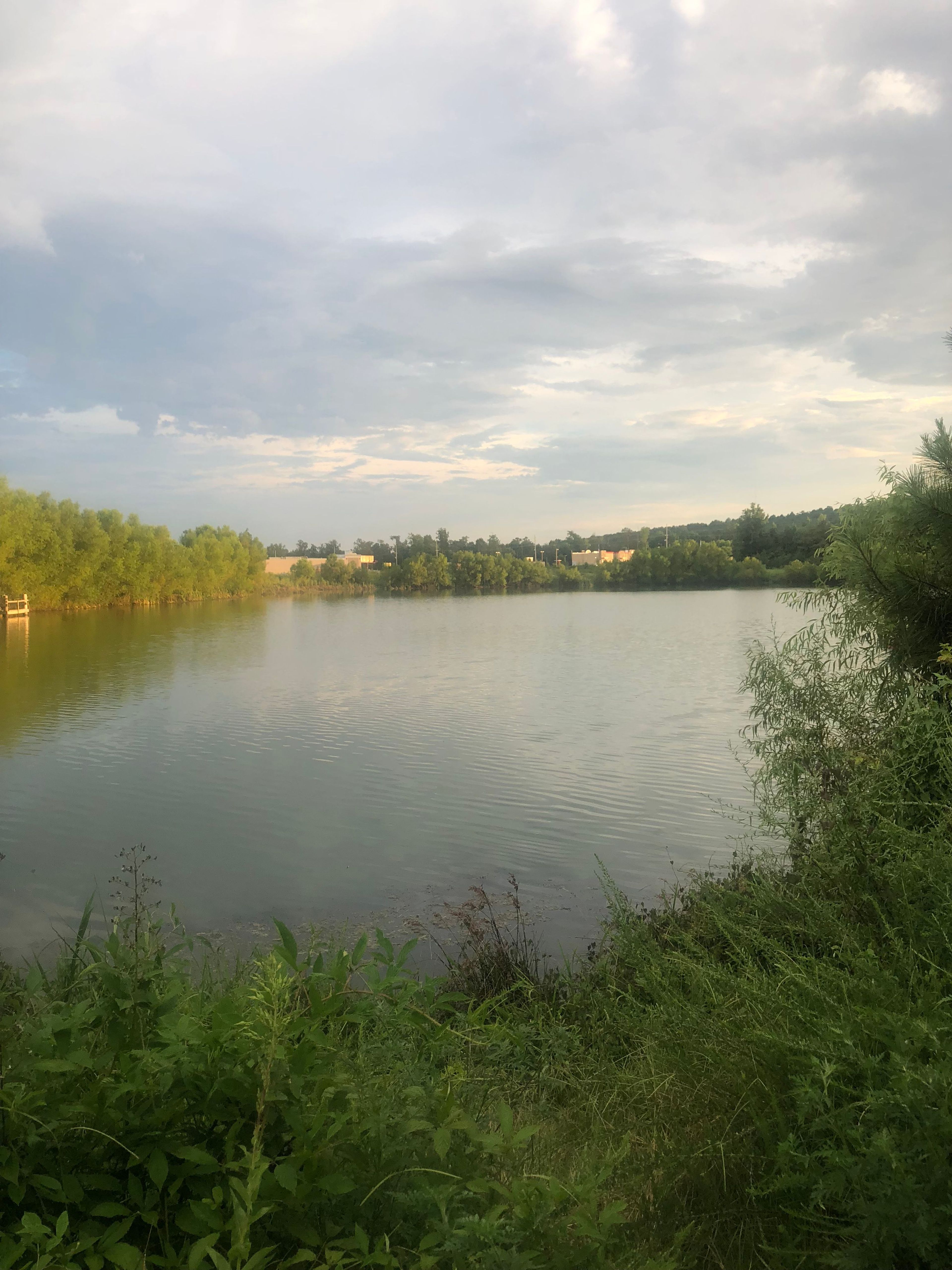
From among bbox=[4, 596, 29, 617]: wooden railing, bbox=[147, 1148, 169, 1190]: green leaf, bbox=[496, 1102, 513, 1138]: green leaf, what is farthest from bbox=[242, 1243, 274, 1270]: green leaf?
bbox=[4, 596, 29, 617]: wooden railing

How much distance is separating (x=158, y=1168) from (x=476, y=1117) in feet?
3.16

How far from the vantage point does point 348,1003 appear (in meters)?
2.88

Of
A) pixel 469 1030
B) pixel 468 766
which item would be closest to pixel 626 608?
pixel 468 766

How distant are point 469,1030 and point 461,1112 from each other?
1.10 m

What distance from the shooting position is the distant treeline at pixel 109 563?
51875 millimetres

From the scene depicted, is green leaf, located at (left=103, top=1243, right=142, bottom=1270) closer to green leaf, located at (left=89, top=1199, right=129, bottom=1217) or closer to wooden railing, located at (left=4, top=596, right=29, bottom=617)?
green leaf, located at (left=89, top=1199, right=129, bottom=1217)

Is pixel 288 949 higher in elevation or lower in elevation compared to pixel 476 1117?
higher

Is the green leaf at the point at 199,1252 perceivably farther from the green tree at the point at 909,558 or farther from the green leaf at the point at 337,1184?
the green tree at the point at 909,558

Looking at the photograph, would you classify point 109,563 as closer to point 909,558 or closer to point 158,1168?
point 909,558

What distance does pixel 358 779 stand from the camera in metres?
13.8

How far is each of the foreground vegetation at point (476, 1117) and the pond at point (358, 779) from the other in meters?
4.22

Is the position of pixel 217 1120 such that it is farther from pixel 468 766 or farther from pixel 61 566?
pixel 61 566

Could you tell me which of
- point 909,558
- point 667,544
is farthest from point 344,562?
point 909,558

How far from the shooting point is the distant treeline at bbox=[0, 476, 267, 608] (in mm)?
51875
